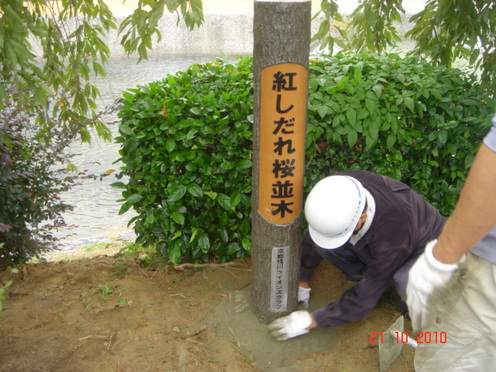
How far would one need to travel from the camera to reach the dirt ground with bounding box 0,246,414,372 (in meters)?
2.58

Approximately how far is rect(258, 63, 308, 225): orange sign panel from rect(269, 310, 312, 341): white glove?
59 cm

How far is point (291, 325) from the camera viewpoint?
9.09ft

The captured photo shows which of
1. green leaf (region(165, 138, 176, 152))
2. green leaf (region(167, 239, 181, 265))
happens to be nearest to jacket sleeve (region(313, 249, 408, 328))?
green leaf (region(167, 239, 181, 265))

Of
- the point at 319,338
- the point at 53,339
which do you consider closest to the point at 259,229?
the point at 319,338

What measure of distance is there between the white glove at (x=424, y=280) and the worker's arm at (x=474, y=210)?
7 cm

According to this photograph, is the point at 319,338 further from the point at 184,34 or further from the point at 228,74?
the point at 184,34

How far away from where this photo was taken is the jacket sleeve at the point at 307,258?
3.05 m

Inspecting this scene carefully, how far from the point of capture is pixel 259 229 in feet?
8.76

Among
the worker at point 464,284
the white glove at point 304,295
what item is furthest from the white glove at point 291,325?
the worker at point 464,284

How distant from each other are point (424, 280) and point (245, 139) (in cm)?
154

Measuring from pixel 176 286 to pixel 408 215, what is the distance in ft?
5.27

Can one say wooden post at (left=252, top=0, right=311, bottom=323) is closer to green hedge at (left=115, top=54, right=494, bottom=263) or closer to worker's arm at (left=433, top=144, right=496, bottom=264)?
green hedge at (left=115, top=54, right=494, bottom=263)

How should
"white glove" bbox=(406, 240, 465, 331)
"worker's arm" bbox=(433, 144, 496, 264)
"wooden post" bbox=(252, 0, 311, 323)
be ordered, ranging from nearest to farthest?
1. "worker's arm" bbox=(433, 144, 496, 264)
2. "white glove" bbox=(406, 240, 465, 331)
3. "wooden post" bbox=(252, 0, 311, 323)

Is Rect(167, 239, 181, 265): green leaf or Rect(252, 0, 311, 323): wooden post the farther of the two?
Rect(167, 239, 181, 265): green leaf
